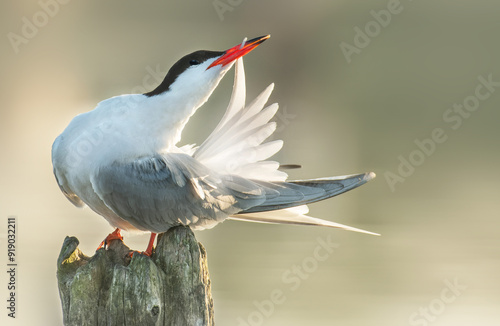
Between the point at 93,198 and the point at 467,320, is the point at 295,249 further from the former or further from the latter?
the point at 93,198

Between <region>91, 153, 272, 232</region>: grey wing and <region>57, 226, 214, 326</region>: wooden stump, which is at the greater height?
<region>91, 153, 272, 232</region>: grey wing

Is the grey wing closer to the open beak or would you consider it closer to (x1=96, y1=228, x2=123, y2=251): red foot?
(x1=96, y1=228, x2=123, y2=251): red foot

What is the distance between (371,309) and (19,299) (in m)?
2.38

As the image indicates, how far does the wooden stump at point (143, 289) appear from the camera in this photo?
3.44 m

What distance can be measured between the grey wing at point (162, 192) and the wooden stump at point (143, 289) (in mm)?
437

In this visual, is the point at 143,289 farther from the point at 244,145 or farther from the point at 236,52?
the point at 236,52

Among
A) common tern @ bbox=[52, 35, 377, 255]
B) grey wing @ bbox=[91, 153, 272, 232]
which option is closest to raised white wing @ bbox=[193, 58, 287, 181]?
common tern @ bbox=[52, 35, 377, 255]

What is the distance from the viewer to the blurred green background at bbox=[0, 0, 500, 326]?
6.23m

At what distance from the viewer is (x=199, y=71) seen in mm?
4230

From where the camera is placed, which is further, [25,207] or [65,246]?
[25,207]

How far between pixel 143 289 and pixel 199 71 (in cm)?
124

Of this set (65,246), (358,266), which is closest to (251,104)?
(65,246)

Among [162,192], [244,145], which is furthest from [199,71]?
[162,192]

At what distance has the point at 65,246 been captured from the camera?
12.2 ft
